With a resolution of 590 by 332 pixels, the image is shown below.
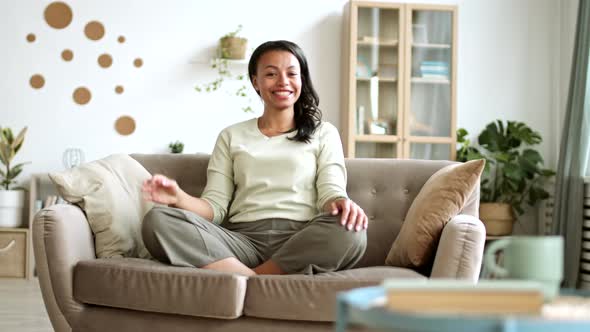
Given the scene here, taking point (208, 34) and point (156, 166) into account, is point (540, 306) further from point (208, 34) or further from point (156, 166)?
point (208, 34)

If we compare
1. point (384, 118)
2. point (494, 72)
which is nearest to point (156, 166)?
point (384, 118)

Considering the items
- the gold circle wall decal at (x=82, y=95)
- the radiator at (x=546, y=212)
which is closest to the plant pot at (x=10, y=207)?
the gold circle wall decal at (x=82, y=95)

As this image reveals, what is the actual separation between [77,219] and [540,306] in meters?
1.64

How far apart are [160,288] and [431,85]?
135 inches

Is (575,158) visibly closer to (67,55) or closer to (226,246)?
(226,246)

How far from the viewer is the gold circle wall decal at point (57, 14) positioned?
511 centimetres

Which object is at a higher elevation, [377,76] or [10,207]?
[377,76]

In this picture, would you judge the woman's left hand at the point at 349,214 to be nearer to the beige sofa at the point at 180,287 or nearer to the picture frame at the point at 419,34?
the beige sofa at the point at 180,287

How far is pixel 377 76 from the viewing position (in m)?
5.06

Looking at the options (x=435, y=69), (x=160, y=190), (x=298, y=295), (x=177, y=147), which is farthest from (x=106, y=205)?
(x=435, y=69)

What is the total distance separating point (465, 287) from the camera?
1081 millimetres

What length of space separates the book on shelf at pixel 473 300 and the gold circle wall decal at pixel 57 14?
459 centimetres

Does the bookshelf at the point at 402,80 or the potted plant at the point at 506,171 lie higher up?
the bookshelf at the point at 402,80

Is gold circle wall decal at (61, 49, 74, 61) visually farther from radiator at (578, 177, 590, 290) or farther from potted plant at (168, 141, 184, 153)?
radiator at (578, 177, 590, 290)
